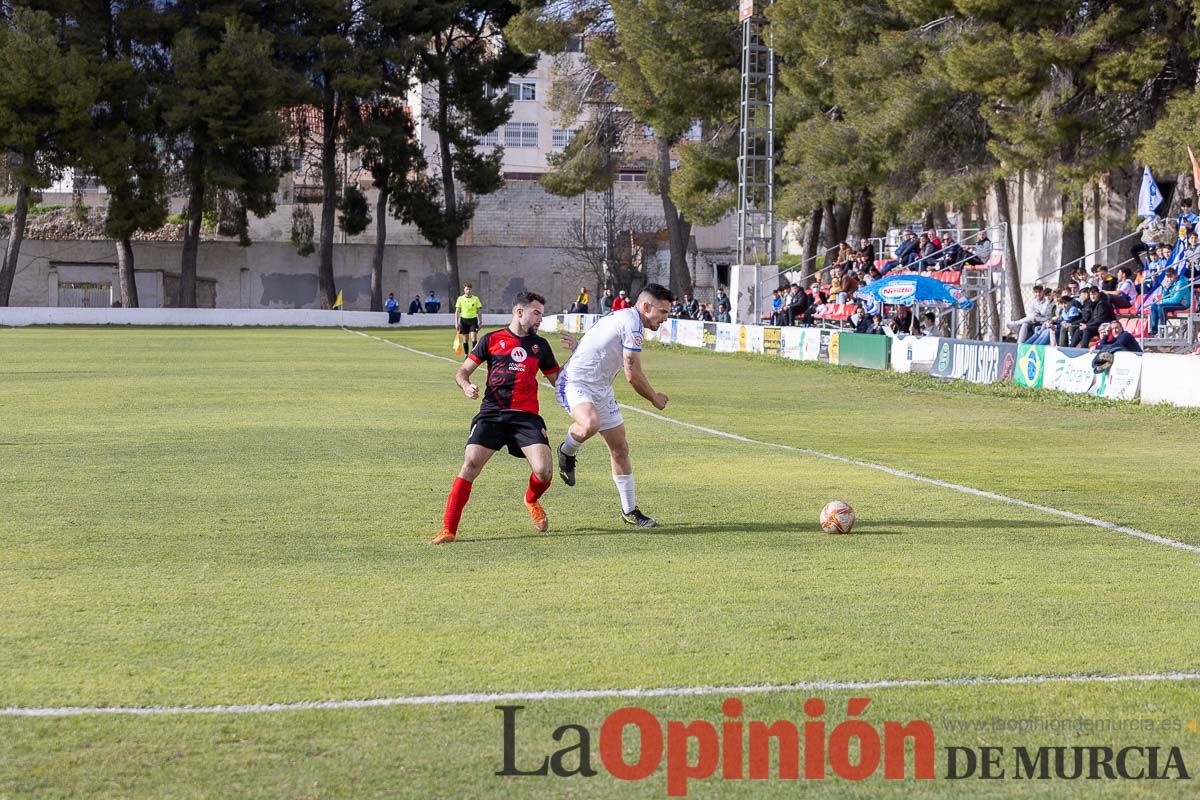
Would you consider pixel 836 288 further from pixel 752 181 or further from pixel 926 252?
pixel 752 181

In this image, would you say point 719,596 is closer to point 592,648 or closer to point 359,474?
point 592,648

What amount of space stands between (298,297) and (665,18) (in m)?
34.2

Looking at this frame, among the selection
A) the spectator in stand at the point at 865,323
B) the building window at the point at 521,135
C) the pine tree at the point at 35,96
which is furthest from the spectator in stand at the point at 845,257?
the building window at the point at 521,135

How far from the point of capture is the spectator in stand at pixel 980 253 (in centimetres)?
4006

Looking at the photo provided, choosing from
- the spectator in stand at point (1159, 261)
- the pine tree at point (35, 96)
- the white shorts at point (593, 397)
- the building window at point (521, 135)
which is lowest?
the white shorts at point (593, 397)

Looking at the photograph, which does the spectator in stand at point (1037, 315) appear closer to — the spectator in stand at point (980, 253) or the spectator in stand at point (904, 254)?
the spectator in stand at point (980, 253)

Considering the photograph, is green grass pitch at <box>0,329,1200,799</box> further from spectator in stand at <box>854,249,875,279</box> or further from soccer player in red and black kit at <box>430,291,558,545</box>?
spectator in stand at <box>854,249,875,279</box>

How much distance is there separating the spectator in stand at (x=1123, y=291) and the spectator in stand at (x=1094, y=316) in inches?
36.7

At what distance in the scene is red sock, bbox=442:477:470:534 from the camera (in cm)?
1067

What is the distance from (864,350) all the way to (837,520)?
24.1 m

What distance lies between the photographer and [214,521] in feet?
37.4

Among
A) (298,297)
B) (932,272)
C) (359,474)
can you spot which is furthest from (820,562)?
(298,297)

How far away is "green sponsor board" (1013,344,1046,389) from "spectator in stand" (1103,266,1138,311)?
192cm

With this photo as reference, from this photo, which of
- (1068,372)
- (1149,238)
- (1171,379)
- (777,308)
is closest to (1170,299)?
(1068,372)
